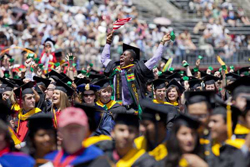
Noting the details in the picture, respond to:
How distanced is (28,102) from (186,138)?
5.60 metres

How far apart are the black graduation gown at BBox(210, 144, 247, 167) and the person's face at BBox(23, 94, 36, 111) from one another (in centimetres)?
541

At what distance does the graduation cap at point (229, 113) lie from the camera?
7930 mm

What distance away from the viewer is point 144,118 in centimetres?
859

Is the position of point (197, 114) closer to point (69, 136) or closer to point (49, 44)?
point (69, 136)

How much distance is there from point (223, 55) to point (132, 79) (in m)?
13.6

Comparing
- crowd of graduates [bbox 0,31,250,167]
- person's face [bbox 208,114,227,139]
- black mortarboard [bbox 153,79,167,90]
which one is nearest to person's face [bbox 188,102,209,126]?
crowd of graduates [bbox 0,31,250,167]

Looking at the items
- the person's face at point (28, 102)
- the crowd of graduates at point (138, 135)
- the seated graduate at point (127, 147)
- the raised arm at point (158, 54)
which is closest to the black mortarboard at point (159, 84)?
the raised arm at point (158, 54)

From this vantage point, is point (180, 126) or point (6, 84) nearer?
point (180, 126)

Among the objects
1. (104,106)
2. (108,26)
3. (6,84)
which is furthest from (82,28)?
(104,106)

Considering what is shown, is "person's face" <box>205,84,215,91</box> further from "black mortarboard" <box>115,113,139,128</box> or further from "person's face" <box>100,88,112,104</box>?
"black mortarboard" <box>115,113,139,128</box>

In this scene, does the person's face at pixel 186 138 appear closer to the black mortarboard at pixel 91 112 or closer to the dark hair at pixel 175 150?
the dark hair at pixel 175 150

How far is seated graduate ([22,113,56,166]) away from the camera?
7.88 meters

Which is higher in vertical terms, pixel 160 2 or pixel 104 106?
pixel 160 2

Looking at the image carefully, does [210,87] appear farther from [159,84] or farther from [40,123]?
[40,123]
